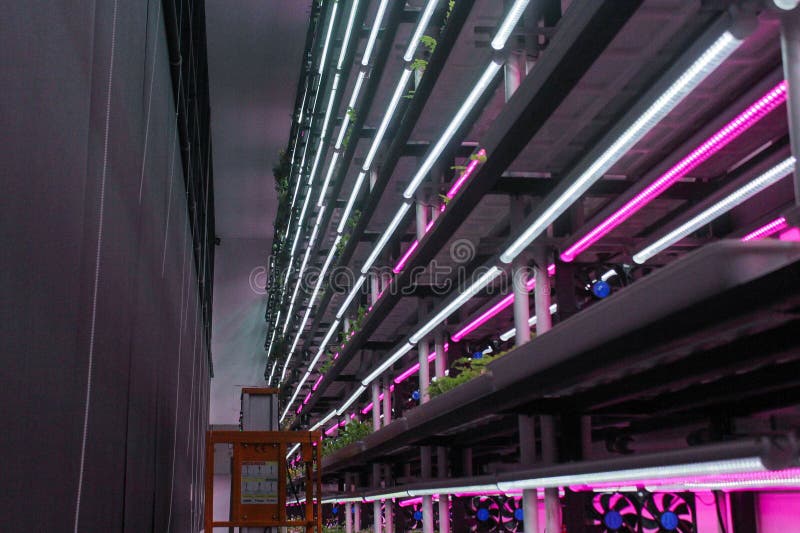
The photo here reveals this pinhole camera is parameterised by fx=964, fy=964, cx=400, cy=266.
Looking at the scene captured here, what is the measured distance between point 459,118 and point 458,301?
2.26 m

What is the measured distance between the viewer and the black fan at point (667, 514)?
10086 mm

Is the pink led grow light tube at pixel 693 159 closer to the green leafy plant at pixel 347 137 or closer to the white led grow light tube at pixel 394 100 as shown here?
the white led grow light tube at pixel 394 100

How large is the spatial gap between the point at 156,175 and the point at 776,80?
4.47 m

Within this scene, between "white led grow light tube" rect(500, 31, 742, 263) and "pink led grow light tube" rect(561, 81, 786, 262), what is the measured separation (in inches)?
20.4

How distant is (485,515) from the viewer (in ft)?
50.0

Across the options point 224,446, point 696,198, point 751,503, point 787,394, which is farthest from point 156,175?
point 224,446

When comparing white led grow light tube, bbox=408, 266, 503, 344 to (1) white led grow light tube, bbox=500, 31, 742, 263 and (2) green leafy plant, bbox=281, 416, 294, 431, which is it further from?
(2) green leafy plant, bbox=281, 416, 294, 431

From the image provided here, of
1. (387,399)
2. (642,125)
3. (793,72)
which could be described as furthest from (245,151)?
(793,72)

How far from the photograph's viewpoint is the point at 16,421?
2748mm

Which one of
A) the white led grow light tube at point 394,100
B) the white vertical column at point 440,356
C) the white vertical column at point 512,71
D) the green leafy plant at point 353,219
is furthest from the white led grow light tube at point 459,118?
the green leafy plant at point 353,219

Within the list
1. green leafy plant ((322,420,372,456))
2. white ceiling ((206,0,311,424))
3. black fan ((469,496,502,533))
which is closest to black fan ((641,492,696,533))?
black fan ((469,496,502,533))

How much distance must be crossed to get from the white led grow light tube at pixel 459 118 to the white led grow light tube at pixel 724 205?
1.48m

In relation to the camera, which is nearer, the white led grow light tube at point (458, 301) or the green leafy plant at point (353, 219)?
the white led grow light tube at point (458, 301)

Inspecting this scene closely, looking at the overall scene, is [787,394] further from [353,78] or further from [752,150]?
[353,78]
